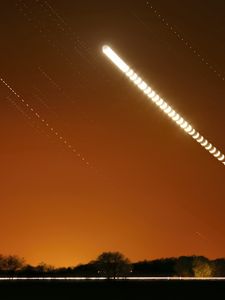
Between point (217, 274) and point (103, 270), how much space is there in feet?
88.1
